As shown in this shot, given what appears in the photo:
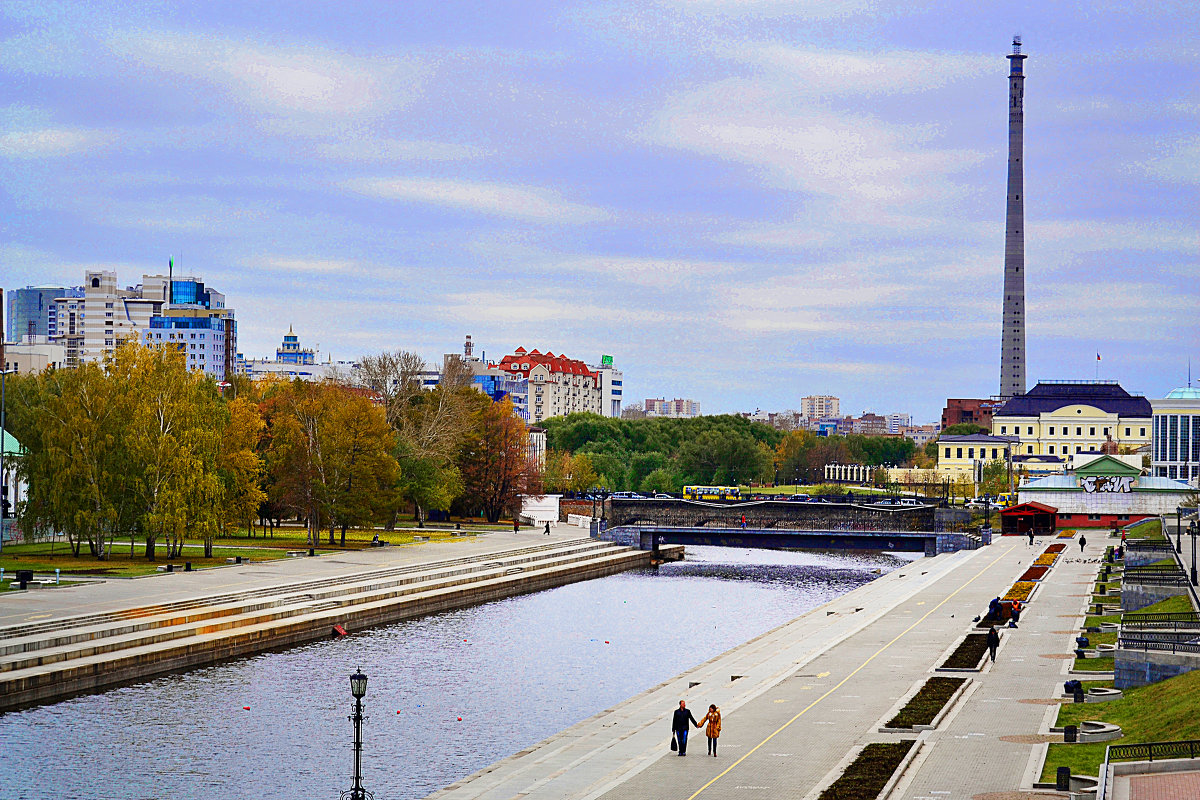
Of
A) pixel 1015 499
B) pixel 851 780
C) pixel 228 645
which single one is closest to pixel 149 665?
pixel 228 645

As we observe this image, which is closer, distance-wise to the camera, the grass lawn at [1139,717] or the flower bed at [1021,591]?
the grass lawn at [1139,717]

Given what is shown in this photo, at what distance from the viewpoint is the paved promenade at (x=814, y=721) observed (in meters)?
29.8

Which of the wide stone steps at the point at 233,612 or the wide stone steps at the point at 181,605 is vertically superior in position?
the wide stone steps at the point at 181,605

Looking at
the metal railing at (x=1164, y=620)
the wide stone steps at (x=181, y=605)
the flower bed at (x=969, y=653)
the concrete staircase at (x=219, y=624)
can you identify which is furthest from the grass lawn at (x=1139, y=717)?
the wide stone steps at (x=181, y=605)

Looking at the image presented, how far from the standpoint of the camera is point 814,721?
36.9 m

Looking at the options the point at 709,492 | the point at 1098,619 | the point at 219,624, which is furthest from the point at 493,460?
the point at 1098,619

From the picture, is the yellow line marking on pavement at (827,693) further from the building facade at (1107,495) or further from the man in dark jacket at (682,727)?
the building facade at (1107,495)

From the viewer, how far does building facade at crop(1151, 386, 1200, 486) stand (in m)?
148

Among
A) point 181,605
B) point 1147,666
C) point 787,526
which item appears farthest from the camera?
point 787,526

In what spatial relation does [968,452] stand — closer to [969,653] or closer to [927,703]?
[969,653]

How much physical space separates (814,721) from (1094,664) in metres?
13.4

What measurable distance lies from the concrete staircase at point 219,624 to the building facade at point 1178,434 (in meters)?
92.8

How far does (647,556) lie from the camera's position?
11031 cm

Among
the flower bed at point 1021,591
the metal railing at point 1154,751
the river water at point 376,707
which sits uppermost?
the metal railing at point 1154,751
